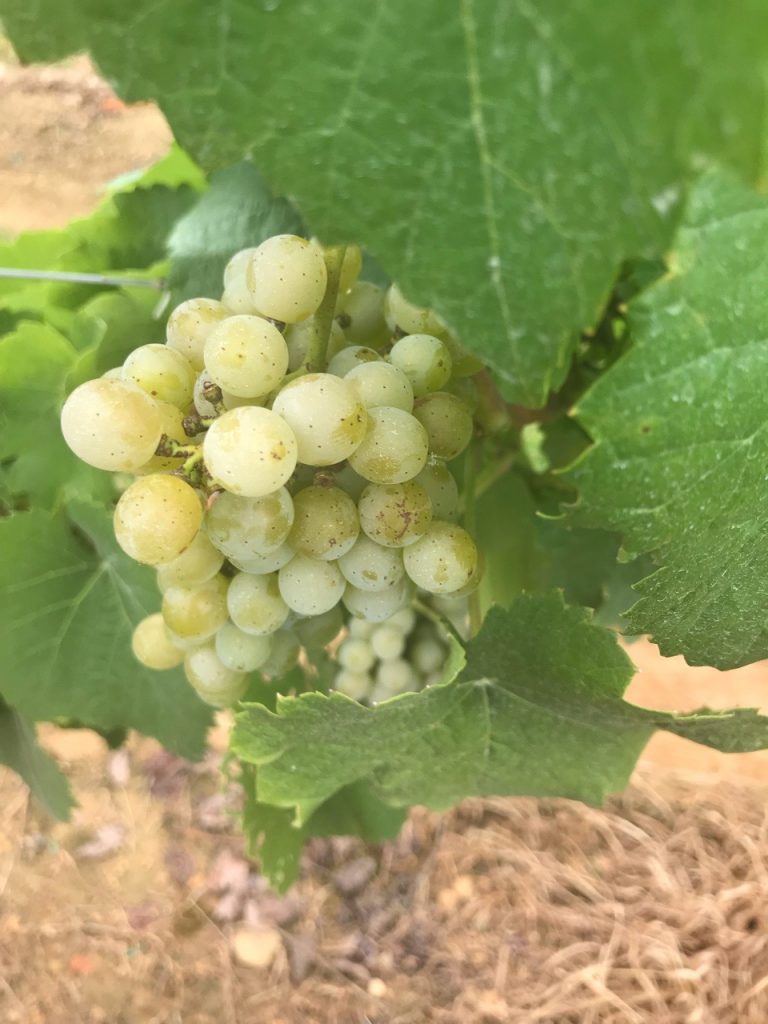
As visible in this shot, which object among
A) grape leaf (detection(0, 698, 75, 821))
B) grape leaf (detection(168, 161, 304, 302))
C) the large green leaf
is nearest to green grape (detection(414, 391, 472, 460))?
the large green leaf

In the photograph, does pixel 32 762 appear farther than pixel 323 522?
Yes

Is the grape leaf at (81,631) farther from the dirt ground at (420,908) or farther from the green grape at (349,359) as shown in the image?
the dirt ground at (420,908)

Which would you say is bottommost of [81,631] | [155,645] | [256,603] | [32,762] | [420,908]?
[420,908]

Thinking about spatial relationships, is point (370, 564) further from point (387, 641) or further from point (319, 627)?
point (387, 641)

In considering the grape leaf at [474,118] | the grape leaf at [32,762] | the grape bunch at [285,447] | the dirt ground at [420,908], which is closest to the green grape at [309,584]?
the grape bunch at [285,447]

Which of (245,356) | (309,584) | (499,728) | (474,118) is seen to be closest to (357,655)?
(499,728)

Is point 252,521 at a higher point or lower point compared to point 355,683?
higher

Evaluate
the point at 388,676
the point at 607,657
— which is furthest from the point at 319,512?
the point at 388,676
